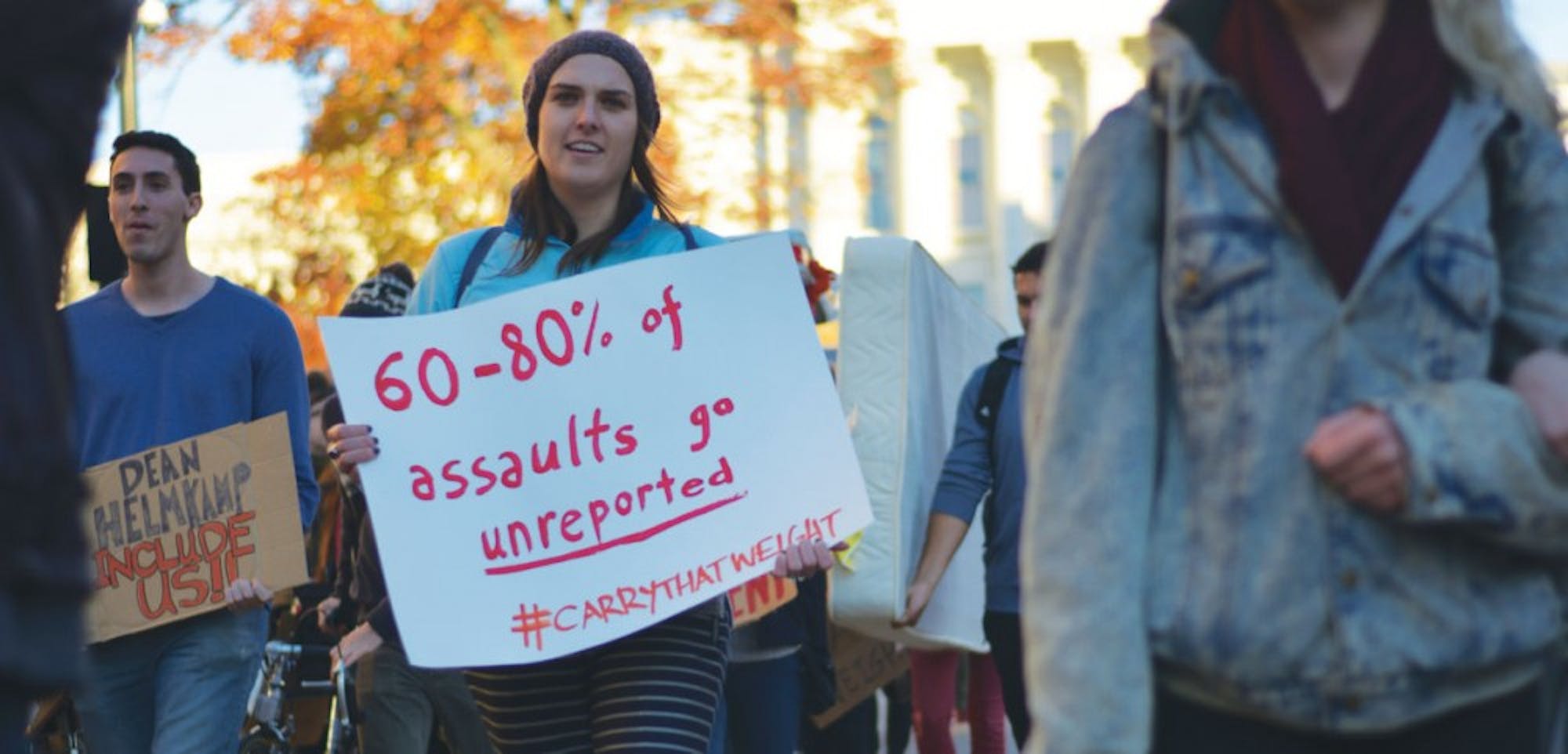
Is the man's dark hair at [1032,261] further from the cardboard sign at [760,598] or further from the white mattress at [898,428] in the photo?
the cardboard sign at [760,598]

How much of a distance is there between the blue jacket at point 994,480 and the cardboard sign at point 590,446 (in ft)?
6.46

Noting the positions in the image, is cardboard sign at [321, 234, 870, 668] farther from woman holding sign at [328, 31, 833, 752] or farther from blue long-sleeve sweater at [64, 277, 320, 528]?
blue long-sleeve sweater at [64, 277, 320, 528]

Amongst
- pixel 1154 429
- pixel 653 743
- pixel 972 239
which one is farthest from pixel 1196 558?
pixel 972 239

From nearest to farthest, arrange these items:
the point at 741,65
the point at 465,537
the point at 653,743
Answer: the point at 653,743 → the point at 465,537 → the point at 741,65

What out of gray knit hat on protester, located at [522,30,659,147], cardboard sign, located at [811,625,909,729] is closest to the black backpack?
cardboard sign, located at [811,625,909,729]

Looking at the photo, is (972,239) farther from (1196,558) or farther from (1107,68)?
(1196,558)

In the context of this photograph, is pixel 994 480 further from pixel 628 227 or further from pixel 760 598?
pixel 628 227

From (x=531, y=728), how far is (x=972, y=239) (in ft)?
223

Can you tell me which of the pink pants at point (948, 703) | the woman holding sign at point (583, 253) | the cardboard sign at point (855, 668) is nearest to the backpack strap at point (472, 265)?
the woman holding sign at point (583, 253)

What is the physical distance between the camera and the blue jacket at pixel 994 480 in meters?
7.28

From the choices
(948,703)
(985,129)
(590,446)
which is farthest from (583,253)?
(985,129)

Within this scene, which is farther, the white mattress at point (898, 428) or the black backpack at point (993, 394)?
the white mattress at point (898, 428)

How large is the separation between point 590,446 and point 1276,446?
2621 mm

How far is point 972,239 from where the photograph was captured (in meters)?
72.4
